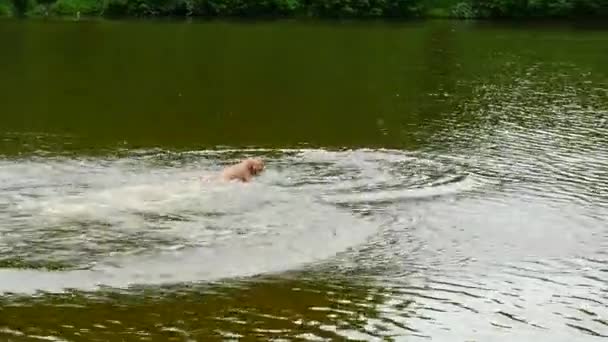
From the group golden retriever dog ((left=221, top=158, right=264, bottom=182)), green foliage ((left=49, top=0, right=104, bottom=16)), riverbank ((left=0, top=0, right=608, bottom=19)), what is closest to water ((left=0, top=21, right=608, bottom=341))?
golden retriever dog ((left=221, top=158, right=264, bottom=182))

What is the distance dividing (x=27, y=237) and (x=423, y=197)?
8763 millimetres

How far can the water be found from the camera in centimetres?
1322

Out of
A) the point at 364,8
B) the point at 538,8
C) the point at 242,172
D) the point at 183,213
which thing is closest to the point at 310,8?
the point at 364,8

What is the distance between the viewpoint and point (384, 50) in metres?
54.3

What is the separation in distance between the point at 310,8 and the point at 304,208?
71733mm

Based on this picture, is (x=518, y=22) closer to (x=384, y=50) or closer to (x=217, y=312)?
(x=384, y=50)

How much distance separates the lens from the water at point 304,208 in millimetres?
13219

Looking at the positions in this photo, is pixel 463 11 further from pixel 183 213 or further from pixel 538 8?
pixel 183 213

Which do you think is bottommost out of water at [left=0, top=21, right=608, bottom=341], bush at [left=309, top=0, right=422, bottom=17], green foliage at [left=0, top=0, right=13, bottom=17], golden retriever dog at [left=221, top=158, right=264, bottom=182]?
water at [left=0, top=21, right=608, bottom=341]

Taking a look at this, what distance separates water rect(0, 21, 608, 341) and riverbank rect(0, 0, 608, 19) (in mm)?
45703

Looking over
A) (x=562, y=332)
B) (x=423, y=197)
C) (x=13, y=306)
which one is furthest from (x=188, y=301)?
(x=423, y=197)

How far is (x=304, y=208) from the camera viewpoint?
18.7m

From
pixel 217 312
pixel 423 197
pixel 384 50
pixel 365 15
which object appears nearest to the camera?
pixel 217 312

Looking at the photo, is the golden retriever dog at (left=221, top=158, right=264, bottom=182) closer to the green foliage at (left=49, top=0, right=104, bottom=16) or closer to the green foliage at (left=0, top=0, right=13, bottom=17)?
the green foliage at (left=0, top=0, right=13, bottom=17)
